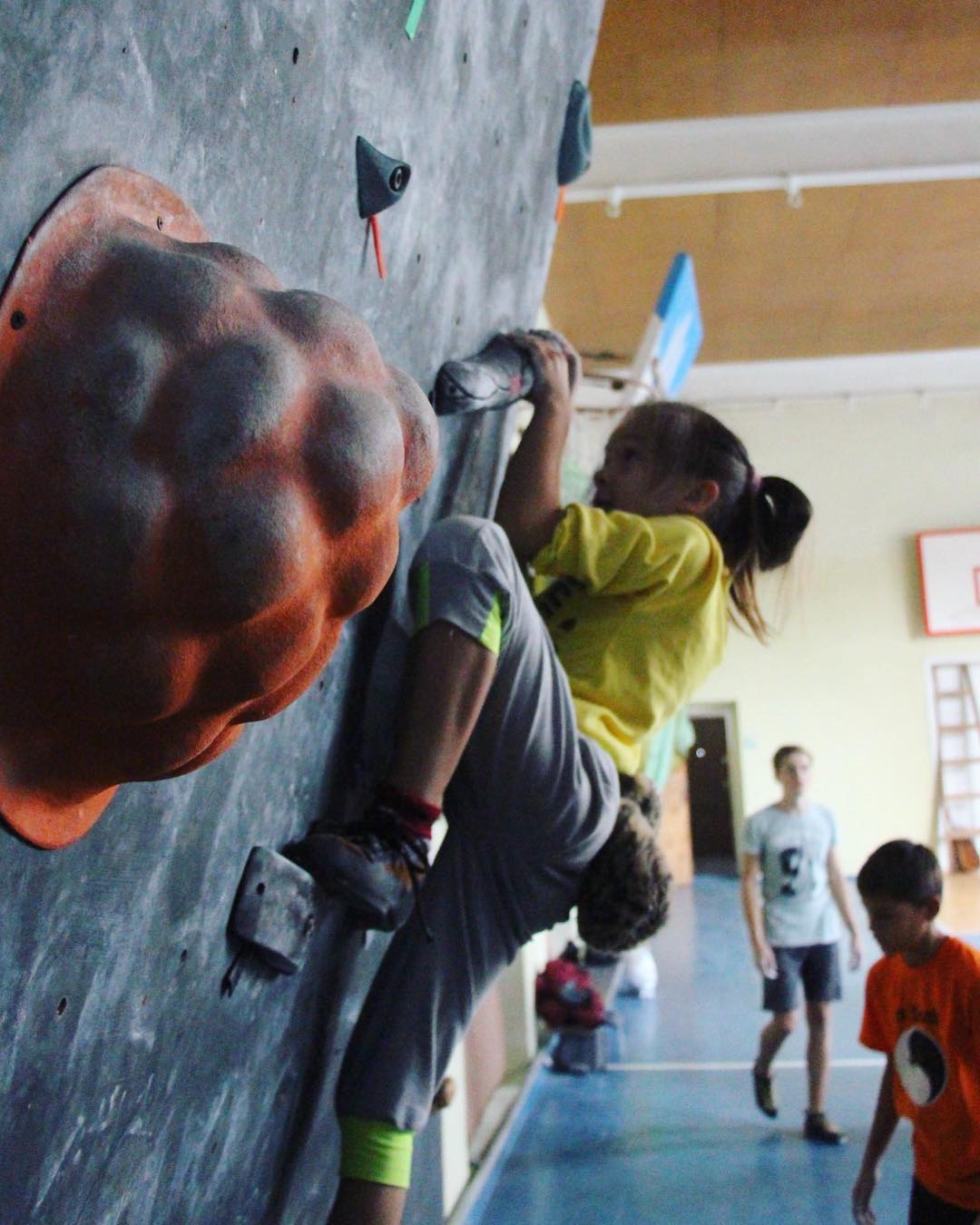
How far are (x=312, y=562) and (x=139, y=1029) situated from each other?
0.41 m

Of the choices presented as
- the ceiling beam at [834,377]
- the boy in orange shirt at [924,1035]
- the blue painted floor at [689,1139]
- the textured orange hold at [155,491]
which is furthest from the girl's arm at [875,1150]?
the ceiling beam at [834,377]

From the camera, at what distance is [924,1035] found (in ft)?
7.47

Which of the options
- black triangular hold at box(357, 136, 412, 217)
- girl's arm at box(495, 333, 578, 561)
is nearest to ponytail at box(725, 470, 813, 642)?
girl's arm at box(495, 333, 578, 561)

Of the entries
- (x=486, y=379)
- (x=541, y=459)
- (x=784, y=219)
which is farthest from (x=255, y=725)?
(x=784, y=219)

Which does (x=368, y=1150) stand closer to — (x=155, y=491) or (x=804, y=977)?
(x=155, y=491)

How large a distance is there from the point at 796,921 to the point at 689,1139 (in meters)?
0.84

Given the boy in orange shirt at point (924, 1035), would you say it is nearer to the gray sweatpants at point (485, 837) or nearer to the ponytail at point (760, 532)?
the ponytail at point (760, 532)

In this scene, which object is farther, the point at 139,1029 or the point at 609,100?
the point at 609,100

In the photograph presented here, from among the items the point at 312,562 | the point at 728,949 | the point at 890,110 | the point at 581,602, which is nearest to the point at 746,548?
the point at 581,602

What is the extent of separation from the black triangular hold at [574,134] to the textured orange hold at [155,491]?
106 centimetres

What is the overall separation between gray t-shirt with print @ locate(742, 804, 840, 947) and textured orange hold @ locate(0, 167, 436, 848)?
3928 mm

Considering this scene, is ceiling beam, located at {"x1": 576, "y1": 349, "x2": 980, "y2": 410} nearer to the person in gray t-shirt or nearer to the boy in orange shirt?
the person in gray t-shirt

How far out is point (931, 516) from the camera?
1059 cm

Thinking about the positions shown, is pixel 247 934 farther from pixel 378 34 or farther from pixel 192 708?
pixel 378 34
